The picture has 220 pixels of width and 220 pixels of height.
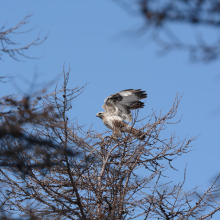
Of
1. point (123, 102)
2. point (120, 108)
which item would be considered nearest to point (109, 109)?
point (120, 108)

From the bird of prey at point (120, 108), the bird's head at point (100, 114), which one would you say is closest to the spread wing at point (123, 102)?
the bird of prey at point (120, 108)

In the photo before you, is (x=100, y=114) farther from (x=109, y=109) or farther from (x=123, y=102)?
(x=123, y=102)

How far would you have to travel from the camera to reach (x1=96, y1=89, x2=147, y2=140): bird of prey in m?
8.00

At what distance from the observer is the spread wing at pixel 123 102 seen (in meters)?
8.02

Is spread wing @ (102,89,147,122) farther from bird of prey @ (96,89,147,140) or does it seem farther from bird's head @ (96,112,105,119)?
bird's head @ (96,112,105,119)

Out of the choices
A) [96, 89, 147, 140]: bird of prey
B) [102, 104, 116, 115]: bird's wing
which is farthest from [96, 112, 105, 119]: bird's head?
[102, 104, 116, 115]: bird's wing

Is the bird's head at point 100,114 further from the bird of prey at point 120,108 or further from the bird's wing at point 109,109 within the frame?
the bird's wing at point 109,109

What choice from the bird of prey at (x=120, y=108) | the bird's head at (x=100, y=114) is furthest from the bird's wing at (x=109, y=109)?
the bird's head at (x=100, y=114)

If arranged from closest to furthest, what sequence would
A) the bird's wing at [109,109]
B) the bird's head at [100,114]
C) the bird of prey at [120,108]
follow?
1. the bird of prey at [120,108]
2. the bird's wing at [109,109]
3. the bird's head at [100,114]

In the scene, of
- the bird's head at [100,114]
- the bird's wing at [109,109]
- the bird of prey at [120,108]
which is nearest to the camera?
the bird of prey at [120,108]

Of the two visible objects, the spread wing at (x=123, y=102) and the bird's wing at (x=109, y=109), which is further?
the bird's wing at (x=109, y=109)

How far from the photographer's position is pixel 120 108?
8.43 m

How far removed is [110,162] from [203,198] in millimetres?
1526

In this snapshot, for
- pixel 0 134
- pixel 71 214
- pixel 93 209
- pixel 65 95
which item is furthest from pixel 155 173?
pixel 0 134
